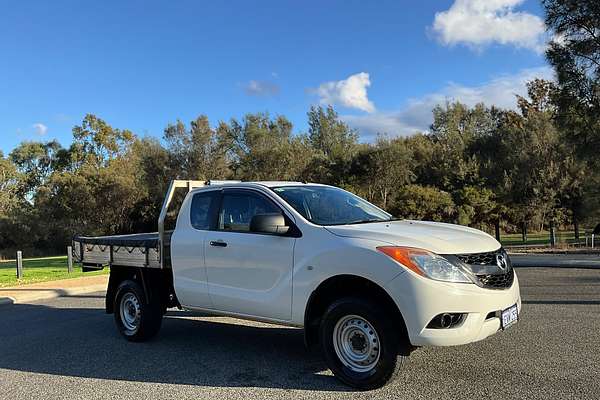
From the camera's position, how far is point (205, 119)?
39.4 m

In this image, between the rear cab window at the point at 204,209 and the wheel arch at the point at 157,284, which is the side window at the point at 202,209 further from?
the wheel arch at the point at 157,284

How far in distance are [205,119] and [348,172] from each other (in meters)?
11.5

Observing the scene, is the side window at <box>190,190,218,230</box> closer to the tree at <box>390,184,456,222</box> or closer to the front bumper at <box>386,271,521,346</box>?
the front bumper at <box>386,271,521,346</box>

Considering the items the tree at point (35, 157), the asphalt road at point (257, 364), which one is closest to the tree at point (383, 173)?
the asphalt road at point (257, 364)

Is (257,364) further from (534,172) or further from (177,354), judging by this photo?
(534,172)

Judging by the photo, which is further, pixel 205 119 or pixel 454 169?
pixel 205 119

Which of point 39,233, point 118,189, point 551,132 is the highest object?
point 551,132

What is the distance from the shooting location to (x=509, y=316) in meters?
5.07

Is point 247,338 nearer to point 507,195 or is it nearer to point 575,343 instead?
point 575,343

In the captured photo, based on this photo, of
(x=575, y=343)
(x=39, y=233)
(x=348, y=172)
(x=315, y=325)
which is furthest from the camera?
(x=39, y=233)

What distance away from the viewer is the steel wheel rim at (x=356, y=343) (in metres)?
4.93

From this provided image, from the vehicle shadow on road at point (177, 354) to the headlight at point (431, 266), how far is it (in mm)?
1300

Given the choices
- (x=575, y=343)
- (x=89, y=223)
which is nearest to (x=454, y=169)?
(x=89, y=223)

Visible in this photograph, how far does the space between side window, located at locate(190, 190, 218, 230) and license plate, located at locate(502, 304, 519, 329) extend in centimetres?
334
